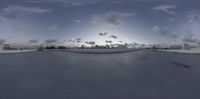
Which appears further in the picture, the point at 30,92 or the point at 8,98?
the point at 30,92

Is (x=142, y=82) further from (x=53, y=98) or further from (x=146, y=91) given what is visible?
(x=53, y=98)

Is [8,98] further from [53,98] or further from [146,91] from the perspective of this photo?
[146,91]

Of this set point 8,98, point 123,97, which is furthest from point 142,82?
point 8,98

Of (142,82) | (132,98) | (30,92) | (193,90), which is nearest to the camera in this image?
(132,98)

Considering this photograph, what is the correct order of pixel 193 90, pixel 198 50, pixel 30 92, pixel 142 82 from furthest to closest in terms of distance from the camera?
pixel 198 50
pixel 142 82
pixel 193 90
pixel 30 92

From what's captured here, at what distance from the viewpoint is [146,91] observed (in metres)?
21.6

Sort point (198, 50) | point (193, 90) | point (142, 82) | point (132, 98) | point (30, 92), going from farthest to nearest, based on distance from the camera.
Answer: point (198, 50) < point (142, 82) < point (193, 90) < point (30, 92) < point (132, 98)

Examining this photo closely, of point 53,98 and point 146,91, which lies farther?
point 146,91

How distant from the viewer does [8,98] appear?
62.2 ft

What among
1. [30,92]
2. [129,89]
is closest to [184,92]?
[129,89]

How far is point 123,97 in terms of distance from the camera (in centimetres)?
1931

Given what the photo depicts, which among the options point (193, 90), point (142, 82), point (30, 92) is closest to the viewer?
point (30, 92)

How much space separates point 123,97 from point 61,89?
20.5 ft

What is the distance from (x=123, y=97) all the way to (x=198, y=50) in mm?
178341
